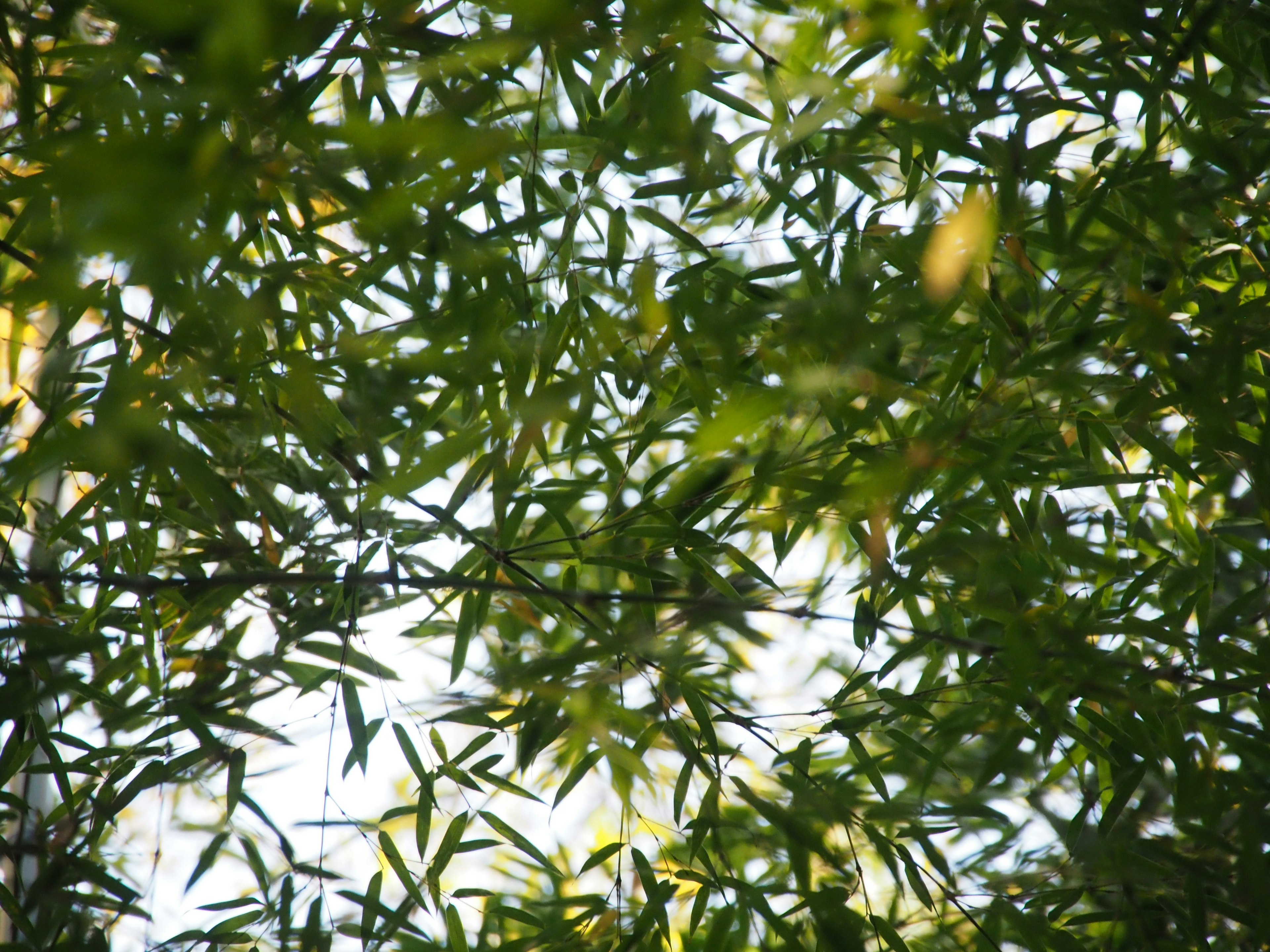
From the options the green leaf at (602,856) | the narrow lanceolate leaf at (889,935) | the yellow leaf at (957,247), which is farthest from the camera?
the green leaf at (602,856)

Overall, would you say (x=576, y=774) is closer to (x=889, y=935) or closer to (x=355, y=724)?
(x=355, y=724)

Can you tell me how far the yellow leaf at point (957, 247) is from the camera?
2.05 ft

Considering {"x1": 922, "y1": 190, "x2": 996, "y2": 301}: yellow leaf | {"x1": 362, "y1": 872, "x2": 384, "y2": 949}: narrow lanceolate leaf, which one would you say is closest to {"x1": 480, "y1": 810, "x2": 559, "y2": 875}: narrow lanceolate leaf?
{"x1": 362, "y1": 872, "x2": 384, "y2": 949}: narrow lanceolate leaf

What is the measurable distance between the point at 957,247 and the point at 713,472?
345 millimetres

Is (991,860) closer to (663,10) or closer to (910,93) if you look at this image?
(910,93)

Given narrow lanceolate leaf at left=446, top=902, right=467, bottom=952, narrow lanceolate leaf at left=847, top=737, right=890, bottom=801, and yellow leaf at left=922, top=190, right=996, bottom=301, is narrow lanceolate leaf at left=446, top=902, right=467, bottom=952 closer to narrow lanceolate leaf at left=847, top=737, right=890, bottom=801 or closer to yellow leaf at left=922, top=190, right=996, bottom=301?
narrow lanceolate leaf at left=847, top=737, right=890, bottom=801

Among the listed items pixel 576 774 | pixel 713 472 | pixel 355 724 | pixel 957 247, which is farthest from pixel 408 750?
pixel 957 247

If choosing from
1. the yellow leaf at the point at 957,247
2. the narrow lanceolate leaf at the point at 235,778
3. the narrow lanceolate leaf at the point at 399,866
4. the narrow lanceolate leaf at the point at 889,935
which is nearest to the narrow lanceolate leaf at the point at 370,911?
the narrow lanceolate leaf at the point at 399,866

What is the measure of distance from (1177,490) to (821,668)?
1.73 feet

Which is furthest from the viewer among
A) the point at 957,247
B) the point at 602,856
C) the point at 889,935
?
the point at 602,856

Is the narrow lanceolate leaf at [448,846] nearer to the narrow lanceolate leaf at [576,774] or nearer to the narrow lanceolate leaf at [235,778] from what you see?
the narrow lanceolate leaf at [576,774]

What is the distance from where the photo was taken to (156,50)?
2.43ft

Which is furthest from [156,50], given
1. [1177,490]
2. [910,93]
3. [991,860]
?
[991,860]

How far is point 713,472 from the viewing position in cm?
A: 89
